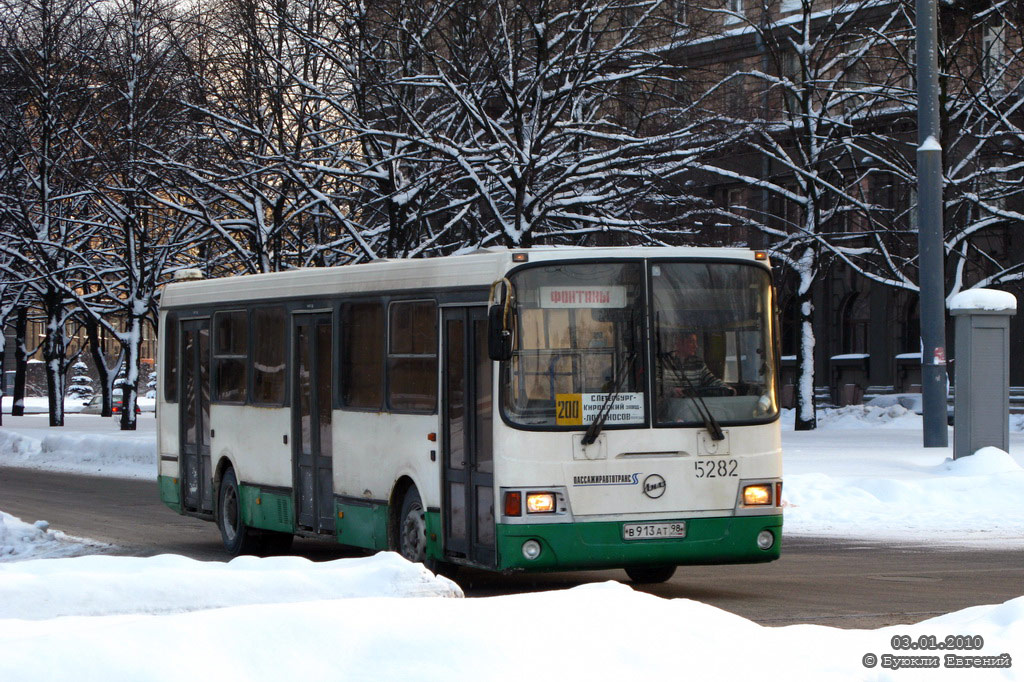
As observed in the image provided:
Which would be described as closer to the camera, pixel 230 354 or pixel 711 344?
pixel 711 344

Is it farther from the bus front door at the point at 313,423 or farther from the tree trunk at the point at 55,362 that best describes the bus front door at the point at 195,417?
the tree trunk at the point at 55,362

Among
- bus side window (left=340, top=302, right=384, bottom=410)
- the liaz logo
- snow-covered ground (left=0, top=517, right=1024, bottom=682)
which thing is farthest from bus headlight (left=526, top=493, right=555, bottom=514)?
snow-covered ground (left=0, top=517, right=1024, bottom=682)

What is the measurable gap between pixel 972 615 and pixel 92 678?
4.44 m

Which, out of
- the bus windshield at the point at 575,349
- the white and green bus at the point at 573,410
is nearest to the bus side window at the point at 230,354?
the white and green bus at the point at 573,410

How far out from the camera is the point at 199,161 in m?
29.9

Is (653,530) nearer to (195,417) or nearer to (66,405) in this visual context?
(195,417)


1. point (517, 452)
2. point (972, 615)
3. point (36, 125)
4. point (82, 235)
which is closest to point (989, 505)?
point (517, 452)

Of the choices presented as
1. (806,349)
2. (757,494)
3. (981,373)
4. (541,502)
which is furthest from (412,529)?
(806,349)

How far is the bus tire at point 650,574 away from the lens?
39.6ft

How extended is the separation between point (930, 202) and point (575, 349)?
12.5 m

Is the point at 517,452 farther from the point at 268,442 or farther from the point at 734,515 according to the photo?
the point at 268,442

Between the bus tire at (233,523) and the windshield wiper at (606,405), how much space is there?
5.30 meters

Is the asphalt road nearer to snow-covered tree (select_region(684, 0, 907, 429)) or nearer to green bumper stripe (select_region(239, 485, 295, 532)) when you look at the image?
green bumper stripe (select_region(239, 485, 295, 532))

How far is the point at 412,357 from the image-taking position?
12188mm
